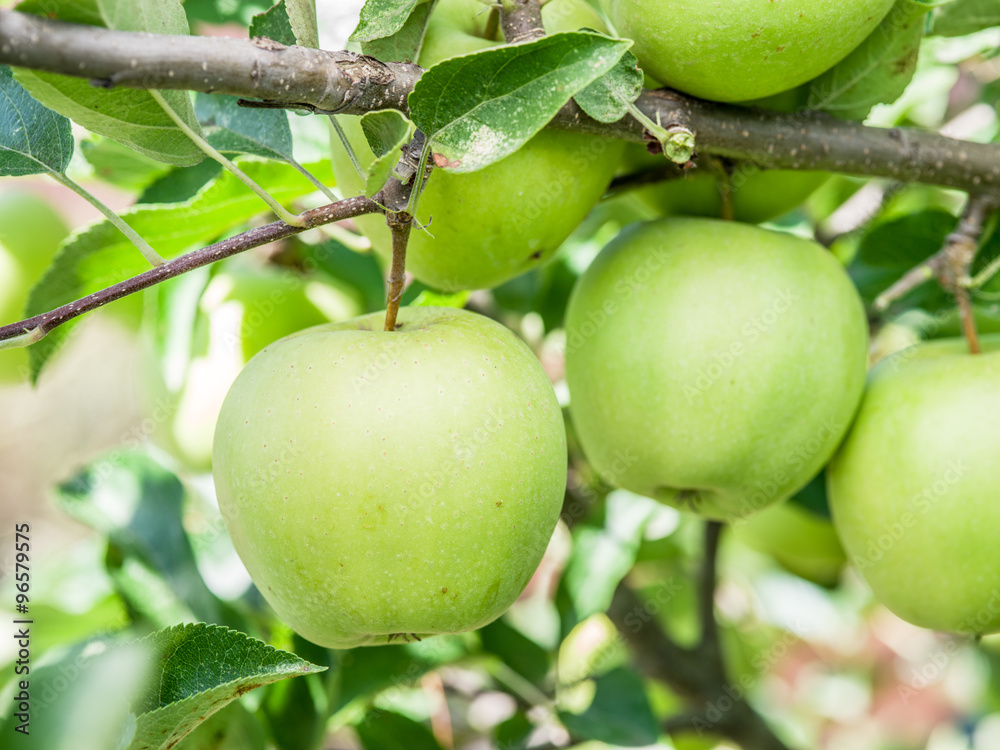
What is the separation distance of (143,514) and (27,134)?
1.41ft

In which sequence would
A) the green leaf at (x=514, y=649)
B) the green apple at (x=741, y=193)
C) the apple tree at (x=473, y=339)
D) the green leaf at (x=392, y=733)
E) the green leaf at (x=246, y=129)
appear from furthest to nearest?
the green leaf at (x=514, y=649) < the green leaf at (x=392, y=733) < the green apple at (x=741, y=193) < the green leaf at (x=246, y=129) < the apple tree at (x=473, y=339)

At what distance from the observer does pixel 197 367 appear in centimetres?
102

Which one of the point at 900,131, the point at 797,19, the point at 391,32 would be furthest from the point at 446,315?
the point at 900,131

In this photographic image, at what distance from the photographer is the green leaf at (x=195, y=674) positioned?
0.46 meters

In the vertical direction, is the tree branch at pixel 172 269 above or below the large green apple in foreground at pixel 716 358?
above

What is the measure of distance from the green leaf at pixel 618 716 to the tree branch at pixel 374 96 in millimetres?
513

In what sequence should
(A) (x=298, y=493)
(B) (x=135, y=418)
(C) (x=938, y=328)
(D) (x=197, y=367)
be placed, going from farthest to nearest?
(B) (x=135, y=418)
(D) (x=197, y=367)
(C) (x=938, y=328)
(A) (x=298, y=493)

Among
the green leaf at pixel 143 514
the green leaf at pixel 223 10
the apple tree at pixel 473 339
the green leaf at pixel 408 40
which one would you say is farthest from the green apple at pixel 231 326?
the green leaf at pixel 408 40

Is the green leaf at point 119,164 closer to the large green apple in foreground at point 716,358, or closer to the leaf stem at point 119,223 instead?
the leaf stem at point 119,223

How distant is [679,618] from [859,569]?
858 millimetres

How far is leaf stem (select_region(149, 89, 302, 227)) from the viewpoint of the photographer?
0.45 meters

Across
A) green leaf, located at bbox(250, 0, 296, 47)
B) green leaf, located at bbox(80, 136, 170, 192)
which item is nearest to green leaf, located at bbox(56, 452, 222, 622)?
green leaf, located at bbox(80, 136, 170, 192)

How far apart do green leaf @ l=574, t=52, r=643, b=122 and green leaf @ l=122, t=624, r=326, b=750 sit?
13.9 inches

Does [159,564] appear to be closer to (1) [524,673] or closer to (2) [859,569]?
(1) [524,673]
